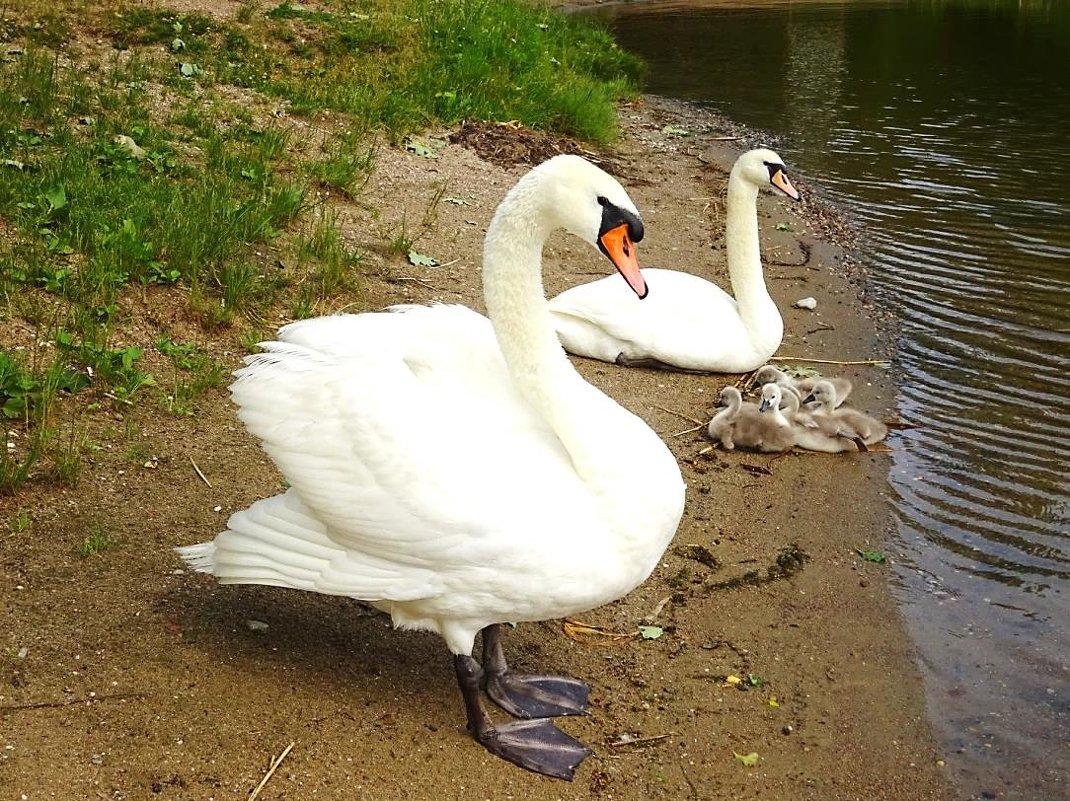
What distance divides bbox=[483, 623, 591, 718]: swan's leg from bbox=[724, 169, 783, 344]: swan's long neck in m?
3.56

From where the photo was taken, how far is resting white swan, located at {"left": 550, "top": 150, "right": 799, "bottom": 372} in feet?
23.0

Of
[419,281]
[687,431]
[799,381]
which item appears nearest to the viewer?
[687,431]

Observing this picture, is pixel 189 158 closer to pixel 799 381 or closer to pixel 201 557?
pixel 799 381

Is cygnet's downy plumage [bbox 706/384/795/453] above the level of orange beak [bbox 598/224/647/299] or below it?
below

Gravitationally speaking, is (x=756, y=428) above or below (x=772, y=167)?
below

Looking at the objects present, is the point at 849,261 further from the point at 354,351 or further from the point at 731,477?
the point at 354,351

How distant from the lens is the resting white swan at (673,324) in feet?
23.0

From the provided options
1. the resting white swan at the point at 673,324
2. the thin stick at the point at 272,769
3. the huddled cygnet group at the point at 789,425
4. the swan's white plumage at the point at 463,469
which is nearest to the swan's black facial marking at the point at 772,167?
the resting white swan at the point at 673,324

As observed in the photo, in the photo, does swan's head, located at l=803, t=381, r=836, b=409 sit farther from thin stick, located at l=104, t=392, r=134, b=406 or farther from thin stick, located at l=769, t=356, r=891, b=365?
thin stick, located at l=104, t=392, r=134, b=406

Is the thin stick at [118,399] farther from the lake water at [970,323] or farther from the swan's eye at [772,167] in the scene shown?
the swan's eye at [772,167]

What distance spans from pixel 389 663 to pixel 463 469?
1020 mm

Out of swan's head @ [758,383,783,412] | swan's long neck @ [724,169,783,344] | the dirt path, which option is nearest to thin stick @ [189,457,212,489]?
the dirt path

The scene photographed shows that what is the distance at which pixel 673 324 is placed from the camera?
7074 mm

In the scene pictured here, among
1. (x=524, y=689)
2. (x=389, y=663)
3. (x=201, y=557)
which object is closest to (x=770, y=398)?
(x=524, y=689)
